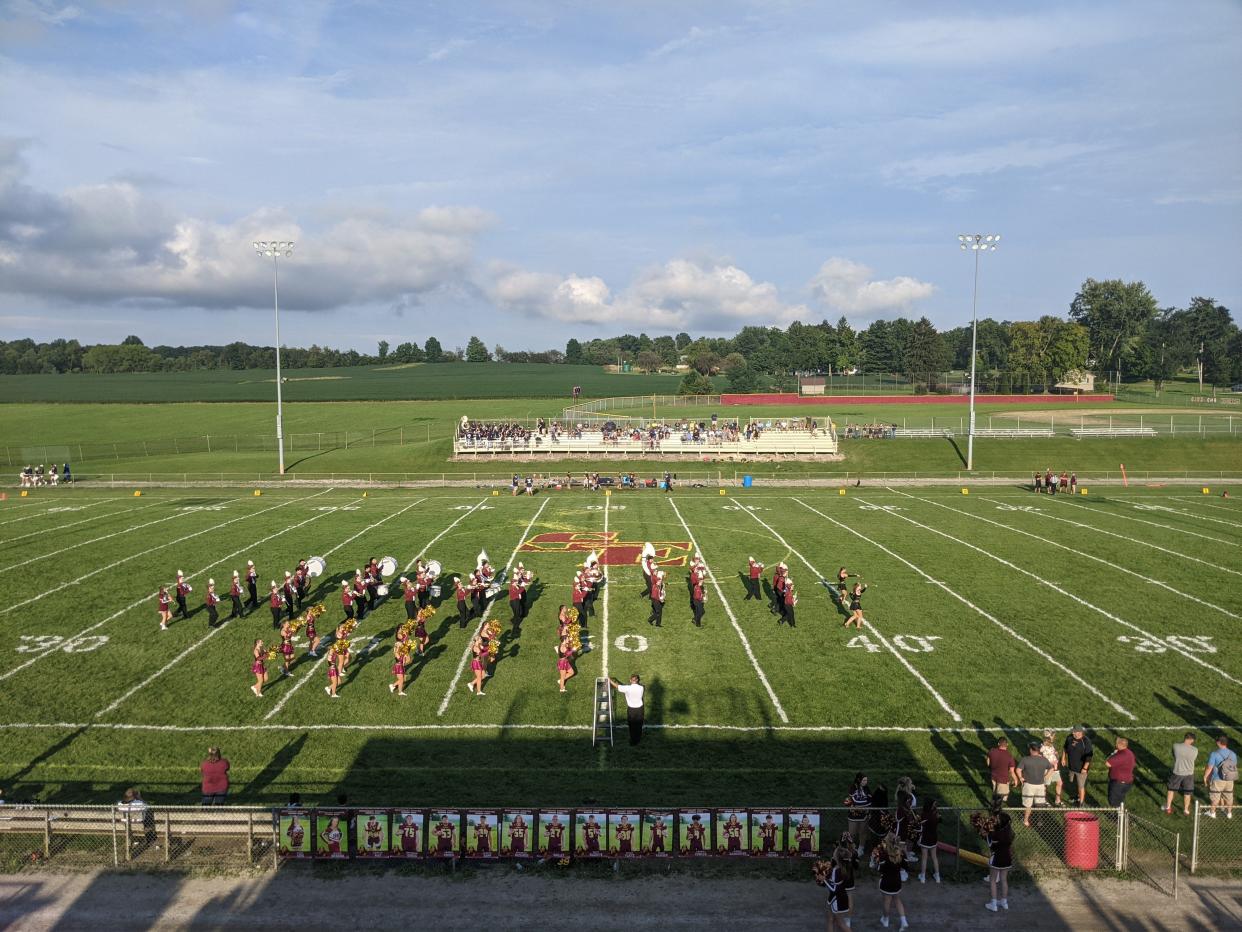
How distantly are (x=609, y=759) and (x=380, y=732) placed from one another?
4169 millimetres

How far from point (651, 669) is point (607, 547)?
11.6 m

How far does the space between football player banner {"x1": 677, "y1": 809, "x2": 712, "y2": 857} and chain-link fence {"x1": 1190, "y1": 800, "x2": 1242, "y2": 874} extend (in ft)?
19.2

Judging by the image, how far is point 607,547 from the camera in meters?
29.5

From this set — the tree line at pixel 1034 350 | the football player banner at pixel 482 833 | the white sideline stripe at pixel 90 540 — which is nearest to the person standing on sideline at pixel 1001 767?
the football player banner at pixel 482 833

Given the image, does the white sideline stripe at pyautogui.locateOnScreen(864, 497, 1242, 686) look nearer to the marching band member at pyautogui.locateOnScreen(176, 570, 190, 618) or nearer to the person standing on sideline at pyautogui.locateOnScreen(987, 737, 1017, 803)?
the person standing on sideline at pyautogui.locateOnScreen(987, 737, 1017, 803)

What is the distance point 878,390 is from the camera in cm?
11031

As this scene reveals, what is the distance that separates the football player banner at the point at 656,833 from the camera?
11.1 m

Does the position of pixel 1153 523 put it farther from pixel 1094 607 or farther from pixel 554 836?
pixel 554 836

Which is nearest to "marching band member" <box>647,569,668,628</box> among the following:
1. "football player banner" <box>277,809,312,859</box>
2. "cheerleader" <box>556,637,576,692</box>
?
"cheerleader" <box>556,637,576,692</box>

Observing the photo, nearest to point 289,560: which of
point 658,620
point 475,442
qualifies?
point 658,620

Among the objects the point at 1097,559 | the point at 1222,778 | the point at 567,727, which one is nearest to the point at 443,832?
the point at 567,727

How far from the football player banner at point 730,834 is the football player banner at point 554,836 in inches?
75.4

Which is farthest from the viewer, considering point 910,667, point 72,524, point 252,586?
point 72,524

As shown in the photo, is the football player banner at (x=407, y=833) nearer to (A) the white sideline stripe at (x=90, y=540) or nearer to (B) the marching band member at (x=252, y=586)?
(B) the marching band member at (x=252, y=586)
